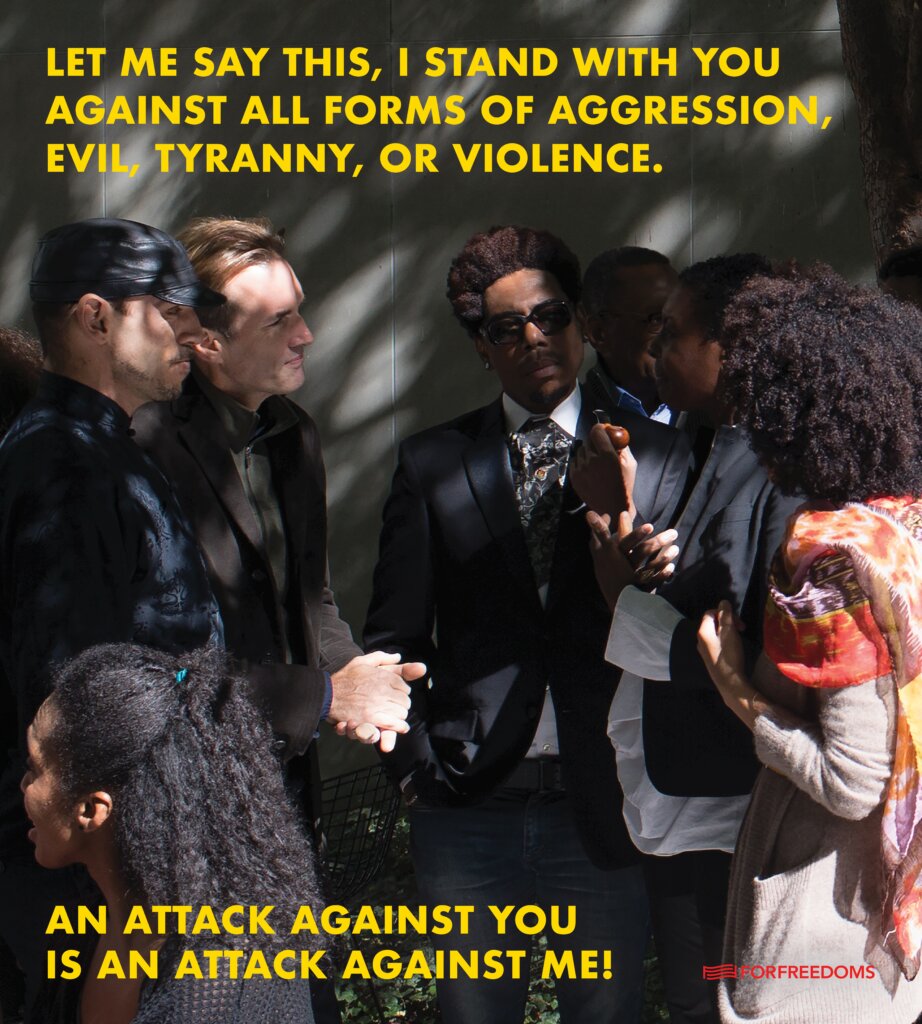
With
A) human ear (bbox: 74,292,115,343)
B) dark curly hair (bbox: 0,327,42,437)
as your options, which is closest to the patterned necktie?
human ear (bbox: 74,292,115,343)

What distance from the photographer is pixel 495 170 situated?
264 inches

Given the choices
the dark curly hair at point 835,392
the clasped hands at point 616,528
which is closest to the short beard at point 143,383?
the clasped hands at point 616,528

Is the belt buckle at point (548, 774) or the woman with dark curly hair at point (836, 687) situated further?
the belt buckle at point (548, 774)

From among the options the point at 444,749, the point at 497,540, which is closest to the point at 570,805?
the point at 444,749

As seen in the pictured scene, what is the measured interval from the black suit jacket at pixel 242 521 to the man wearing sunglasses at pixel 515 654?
0.19 m

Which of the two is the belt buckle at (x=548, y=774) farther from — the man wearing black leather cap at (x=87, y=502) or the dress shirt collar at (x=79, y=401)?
the dress shirt collar at (x=79, y=401)

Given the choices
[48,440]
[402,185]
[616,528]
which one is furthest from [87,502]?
[402,185]

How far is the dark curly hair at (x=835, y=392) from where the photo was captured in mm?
2762

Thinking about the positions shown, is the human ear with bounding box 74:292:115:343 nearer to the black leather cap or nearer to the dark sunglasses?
the black leather cap

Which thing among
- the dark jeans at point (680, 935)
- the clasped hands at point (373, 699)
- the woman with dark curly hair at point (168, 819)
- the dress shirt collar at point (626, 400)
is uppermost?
the dress shirt collar at point (626, 400)

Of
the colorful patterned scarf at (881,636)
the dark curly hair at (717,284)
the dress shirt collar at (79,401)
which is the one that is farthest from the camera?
the dark curly hair at (717,284)

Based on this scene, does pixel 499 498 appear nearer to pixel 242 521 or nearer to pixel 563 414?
pixel 563 414

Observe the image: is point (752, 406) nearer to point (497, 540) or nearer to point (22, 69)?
point (497, 540)

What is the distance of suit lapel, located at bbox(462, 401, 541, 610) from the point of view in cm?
359
